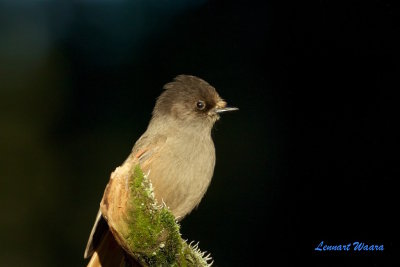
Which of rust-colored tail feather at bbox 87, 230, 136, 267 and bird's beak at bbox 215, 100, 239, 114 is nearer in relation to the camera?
rust-colored tail feather at bbox 87, 230, 136, 267

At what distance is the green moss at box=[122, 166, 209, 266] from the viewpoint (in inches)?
164

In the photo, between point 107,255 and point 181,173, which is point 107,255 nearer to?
point 107,255

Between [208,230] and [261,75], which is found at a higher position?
[261,75]

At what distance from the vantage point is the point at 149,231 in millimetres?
4160

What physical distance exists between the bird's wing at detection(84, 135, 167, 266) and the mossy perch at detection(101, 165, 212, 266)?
37.7 inches

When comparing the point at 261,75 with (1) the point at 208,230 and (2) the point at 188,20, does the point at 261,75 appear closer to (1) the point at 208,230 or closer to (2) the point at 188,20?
(2) the point at 188,20

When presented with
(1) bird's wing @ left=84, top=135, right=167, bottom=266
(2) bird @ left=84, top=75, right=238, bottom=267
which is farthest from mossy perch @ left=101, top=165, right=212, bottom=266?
(2) bird @ left=84, top=75, right=238, bottom=267

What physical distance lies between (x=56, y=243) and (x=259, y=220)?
8.30ft

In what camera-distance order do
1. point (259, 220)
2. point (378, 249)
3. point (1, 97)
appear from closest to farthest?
point (378, 249)
point (259, 220)
point (1, 97)

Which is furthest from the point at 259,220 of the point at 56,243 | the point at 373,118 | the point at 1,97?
the point at 1,97

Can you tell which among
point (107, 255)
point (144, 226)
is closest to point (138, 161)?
point (107, 255)

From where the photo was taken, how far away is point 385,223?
302 inches

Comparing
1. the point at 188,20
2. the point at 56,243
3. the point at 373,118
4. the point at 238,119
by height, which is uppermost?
the point at 188,20

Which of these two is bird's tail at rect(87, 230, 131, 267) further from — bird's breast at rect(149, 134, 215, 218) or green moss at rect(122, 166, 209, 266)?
green moss at rect(122, 166, 209, 266)
